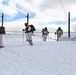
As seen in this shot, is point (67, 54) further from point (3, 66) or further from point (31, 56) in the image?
point (3, 66)

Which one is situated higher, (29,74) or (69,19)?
(69,19)

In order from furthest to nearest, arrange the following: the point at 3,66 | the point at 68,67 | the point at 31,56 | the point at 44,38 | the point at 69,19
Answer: the point at 69,19 < the point at 44,38 < the point at 31,56 < the point at 68,67 < the point at 3,66

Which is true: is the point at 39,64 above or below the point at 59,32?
below

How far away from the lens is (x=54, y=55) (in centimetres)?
1706

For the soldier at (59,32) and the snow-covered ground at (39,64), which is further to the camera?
the soldier at (59,32)

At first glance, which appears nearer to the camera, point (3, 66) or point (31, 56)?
point (3, 66)

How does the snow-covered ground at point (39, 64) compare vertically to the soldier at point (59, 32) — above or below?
below

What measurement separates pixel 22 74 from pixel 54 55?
544 centimetres

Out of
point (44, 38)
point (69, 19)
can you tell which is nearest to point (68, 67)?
point (44, 38)

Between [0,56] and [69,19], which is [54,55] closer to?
[0,56]

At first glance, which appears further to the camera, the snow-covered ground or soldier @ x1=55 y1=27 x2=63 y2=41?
soldier @ x1=55 y1=27 x2=63 y2=41

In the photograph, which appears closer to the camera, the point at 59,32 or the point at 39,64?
the point at 39,64

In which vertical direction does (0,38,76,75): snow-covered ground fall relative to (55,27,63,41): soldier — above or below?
below

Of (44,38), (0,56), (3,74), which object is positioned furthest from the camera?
(44,38)
